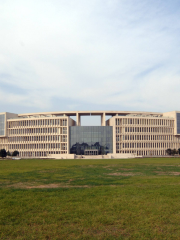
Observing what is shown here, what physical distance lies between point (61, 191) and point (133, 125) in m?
85.1

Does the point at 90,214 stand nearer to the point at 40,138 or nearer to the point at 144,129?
the point at 144,129

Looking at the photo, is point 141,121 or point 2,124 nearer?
point 141,121

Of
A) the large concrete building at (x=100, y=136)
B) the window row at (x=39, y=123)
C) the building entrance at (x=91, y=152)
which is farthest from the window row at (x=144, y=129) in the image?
the window row at (x=39, y=123)

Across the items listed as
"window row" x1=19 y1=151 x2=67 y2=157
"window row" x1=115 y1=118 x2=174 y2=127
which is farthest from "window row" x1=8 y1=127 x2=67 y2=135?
"window row" x1=115 y1=118 x2=174 y2=127

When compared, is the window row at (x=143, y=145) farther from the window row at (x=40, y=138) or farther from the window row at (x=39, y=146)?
the window row at (x=40, y=138)

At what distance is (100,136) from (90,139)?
4.49m

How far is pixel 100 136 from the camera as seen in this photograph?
320 feet

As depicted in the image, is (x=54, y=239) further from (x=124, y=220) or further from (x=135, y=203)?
(x=135, y=203)

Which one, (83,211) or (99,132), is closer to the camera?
(83,211)

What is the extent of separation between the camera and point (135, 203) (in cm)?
1156

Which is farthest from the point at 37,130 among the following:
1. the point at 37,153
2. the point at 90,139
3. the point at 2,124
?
the point at 90,139

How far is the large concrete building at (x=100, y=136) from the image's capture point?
96.8m

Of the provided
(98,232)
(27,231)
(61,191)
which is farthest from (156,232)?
(61,191)

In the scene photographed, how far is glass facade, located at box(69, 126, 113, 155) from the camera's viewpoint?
96.6 metres
